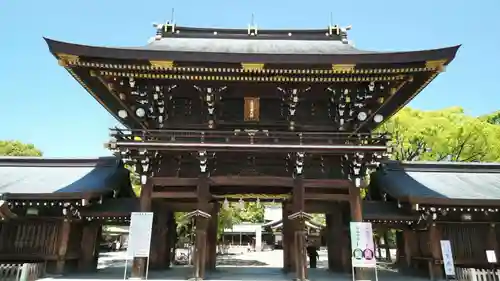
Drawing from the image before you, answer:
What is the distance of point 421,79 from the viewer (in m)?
11.4

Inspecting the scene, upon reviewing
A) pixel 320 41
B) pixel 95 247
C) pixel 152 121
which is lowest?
pixel 95 247

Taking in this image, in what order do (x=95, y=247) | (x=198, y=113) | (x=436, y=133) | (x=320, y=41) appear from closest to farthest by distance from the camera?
(x=198, y=113) < (x=95, y=247) < (x=320, y=41) < (x=436, y=133)

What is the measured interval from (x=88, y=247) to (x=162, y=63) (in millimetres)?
7887

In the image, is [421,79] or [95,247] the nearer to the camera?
[421,79]

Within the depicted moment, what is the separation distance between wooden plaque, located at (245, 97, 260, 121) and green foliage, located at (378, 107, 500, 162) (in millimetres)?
11807

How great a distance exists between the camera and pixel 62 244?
11844 mm

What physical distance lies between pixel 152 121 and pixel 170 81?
63.4 inches

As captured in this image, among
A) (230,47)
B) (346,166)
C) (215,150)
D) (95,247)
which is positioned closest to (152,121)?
(215,150)

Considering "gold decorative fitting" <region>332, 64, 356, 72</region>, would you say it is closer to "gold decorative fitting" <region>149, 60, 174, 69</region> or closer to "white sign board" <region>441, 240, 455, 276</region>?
"gold decorative fitting" <region>149, 60, 174, 69</region>

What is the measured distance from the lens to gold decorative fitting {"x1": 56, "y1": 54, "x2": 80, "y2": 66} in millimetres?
10270

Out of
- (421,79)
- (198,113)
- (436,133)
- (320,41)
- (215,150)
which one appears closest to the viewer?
(215,150)

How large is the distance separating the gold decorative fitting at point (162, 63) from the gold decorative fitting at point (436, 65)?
306 inches

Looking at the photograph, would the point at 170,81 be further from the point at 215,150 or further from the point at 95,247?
the point at 95,247

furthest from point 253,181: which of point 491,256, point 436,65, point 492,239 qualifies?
point 492,239
